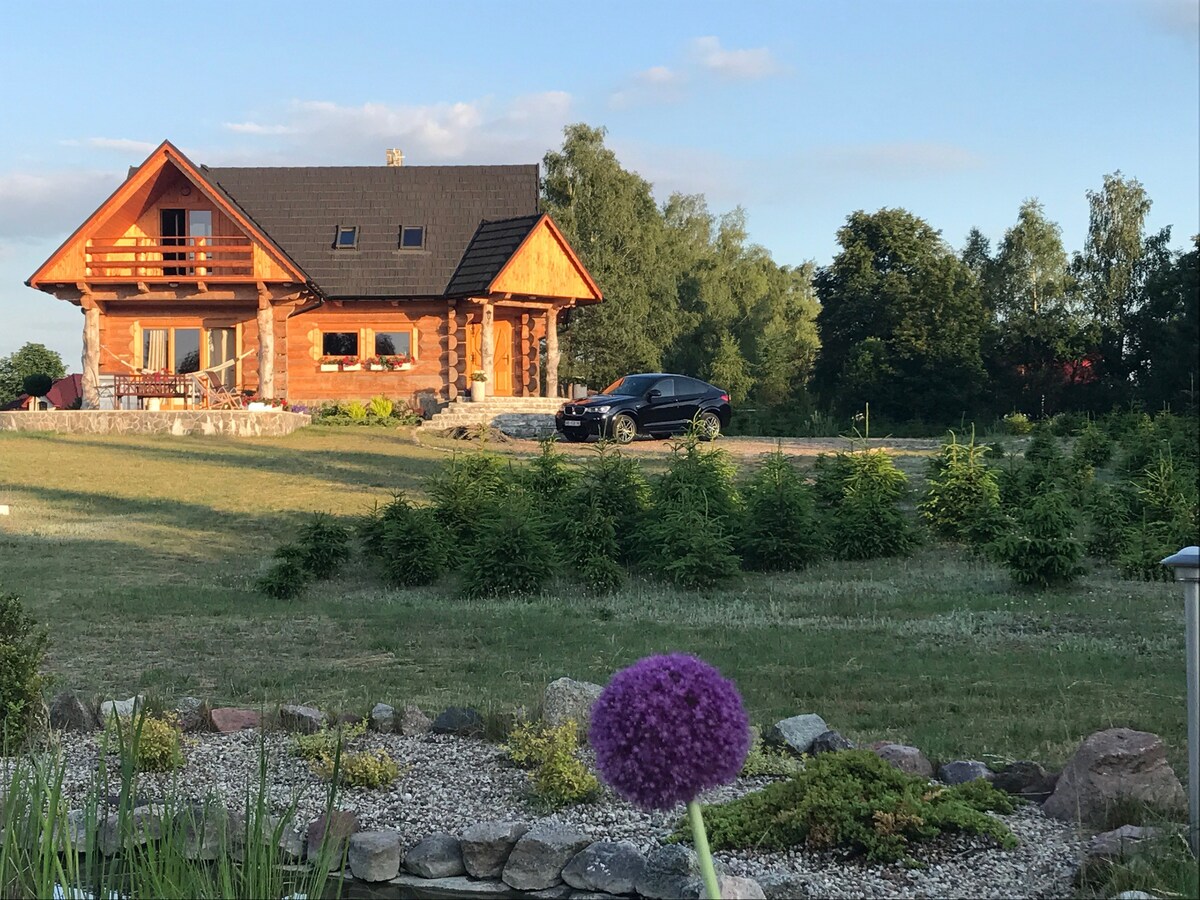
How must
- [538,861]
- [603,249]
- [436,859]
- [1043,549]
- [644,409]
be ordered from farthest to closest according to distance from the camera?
1. [603,249]
2. [644,409]
3. [1043,549]
4. [436,859]
5. [538,861]

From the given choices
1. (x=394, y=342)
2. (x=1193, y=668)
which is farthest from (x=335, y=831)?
(x=394, y=342)

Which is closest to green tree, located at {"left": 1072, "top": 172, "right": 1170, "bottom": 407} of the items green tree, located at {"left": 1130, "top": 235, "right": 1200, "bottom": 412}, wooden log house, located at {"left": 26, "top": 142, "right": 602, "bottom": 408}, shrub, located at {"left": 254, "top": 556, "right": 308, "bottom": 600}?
green tree, located at {"left": 1130, "top": 235, "right": 1200, "bottom": 412}

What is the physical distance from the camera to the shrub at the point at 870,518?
499 inches

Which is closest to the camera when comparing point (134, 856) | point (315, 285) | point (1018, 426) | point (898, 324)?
point (134, 856)

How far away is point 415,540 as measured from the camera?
38.7 feet

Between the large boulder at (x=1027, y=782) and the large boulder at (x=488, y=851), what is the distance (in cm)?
203

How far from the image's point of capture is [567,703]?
6109 mm

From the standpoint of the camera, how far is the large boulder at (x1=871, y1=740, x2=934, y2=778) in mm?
5445

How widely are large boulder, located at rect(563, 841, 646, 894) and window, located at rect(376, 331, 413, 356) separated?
28295 mm

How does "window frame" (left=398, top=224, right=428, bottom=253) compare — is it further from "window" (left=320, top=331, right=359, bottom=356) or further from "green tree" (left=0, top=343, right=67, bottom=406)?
"green tree" (left=0, top=343, right=67, bottom=406)

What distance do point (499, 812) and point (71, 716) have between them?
253 cm

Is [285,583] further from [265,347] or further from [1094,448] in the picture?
[265,347]

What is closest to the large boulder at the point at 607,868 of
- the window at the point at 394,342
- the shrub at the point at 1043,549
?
the shrub at the point at 1043,549

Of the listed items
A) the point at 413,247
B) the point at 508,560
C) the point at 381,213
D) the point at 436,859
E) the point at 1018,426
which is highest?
the point at 381,213
